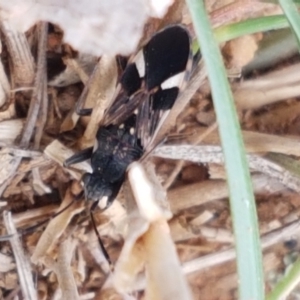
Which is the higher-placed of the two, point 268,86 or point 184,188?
point 268,86

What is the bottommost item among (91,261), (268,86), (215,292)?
(215,292)

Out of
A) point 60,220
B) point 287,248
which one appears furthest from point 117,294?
point 287,248

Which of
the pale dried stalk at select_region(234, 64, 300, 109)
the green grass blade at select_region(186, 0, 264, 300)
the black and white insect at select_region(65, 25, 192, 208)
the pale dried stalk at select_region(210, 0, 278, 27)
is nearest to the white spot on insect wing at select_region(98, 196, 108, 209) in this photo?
the black and white insect at select_region(65, 25, 192, 208)

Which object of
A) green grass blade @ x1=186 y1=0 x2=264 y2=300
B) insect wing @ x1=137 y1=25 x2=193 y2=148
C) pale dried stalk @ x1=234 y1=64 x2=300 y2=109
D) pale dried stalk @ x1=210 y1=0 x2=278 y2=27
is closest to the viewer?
green grass blade @ x1=186 y1=0 x2=264 y2=300

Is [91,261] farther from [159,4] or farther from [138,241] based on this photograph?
[159,4]

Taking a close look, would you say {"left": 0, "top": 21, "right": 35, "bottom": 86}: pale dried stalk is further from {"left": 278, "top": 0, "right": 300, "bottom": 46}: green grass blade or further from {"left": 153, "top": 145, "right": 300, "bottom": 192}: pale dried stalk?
{"left": 278, "top": 0, "right": 300, "bottom": 46}: green grass blade
